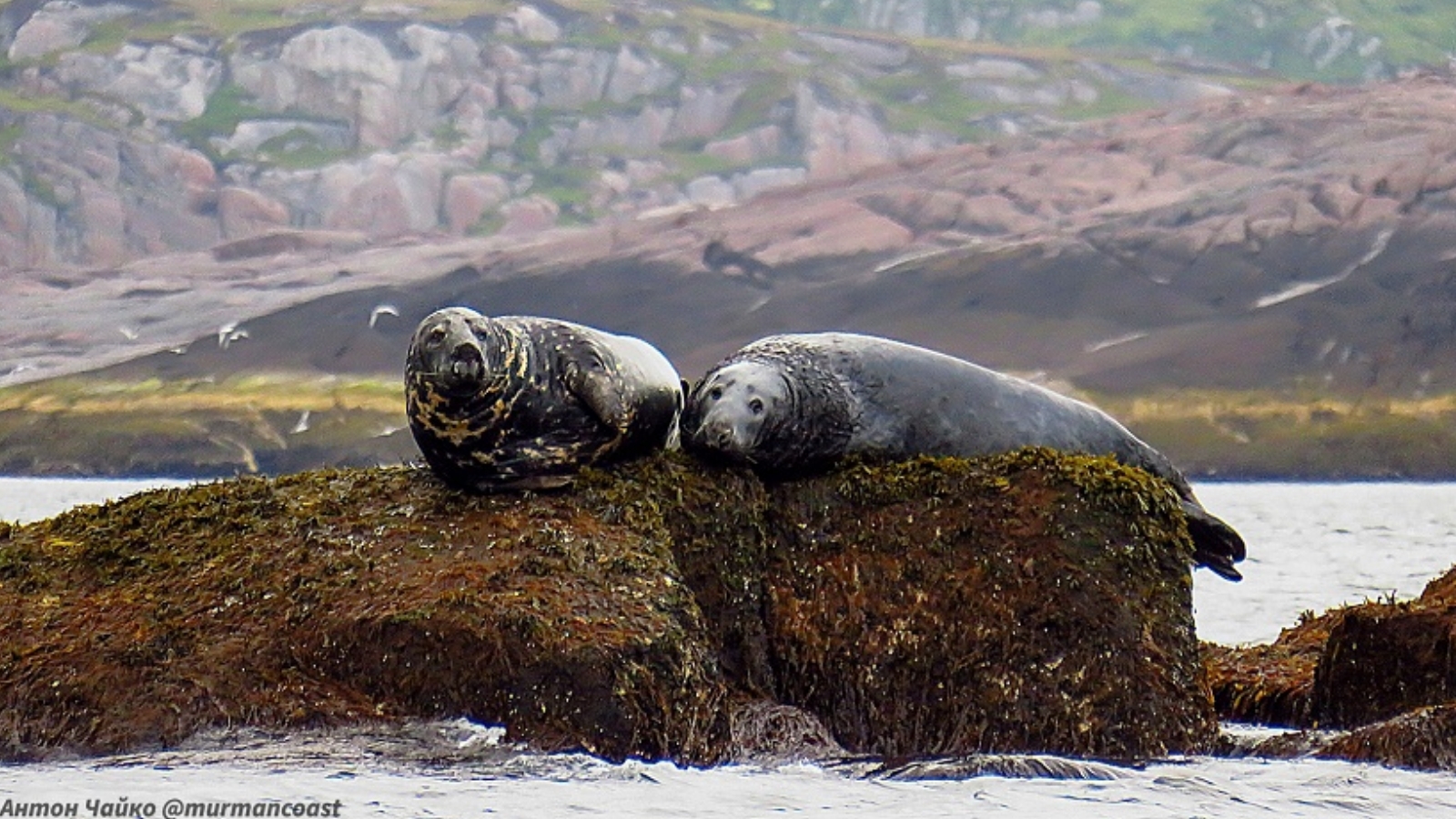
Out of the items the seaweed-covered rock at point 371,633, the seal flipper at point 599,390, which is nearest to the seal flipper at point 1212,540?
the seal flipper at point 599,390

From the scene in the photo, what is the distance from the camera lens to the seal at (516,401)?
977cm

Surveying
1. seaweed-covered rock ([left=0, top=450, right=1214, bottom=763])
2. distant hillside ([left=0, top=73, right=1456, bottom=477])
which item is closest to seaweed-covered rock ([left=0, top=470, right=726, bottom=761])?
seaweed-covered rock ([left=0, top=450, right=1214, bottom=763])

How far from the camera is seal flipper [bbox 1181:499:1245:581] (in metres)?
11.3

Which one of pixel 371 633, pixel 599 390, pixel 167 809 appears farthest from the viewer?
pixel 599 390

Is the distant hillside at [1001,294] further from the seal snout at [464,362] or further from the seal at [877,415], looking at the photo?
the seal snout at [464,362]

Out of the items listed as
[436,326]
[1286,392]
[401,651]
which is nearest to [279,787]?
[401,651]

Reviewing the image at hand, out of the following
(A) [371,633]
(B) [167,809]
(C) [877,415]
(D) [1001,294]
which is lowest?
(D) [1001,294]

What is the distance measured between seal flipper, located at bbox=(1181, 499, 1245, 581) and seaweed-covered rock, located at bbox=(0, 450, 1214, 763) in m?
1.57

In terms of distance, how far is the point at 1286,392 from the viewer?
123 meters

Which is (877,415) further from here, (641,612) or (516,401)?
(641,612)

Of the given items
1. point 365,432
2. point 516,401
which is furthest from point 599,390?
point 365,432

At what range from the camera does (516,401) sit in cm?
998

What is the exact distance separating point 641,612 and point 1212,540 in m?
4.01

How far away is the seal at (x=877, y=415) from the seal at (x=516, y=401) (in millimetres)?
435
